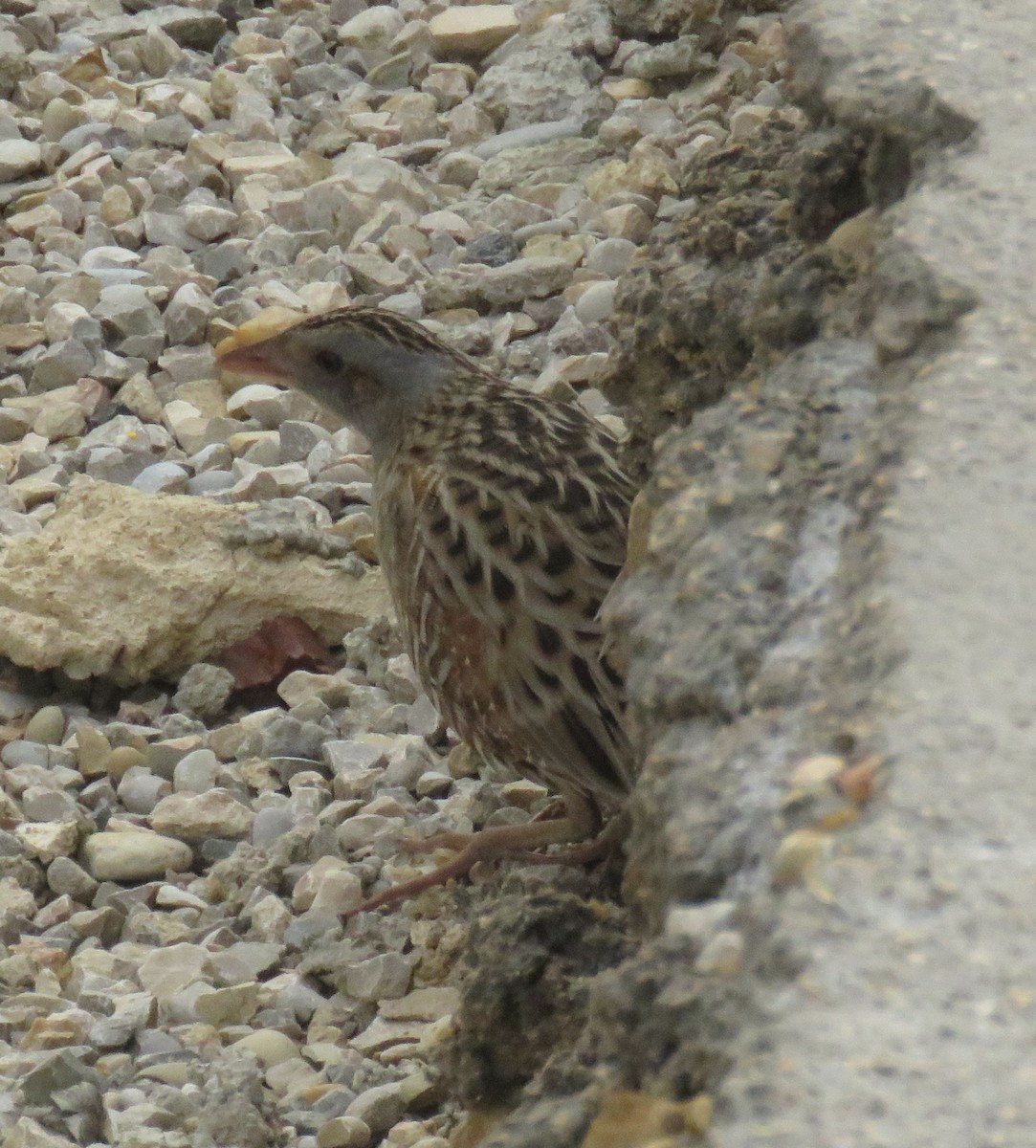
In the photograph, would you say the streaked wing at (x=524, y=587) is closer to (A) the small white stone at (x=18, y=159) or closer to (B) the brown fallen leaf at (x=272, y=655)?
(B) the brown fallen leaf at (x=272, y=655)

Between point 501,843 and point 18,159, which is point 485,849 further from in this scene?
point 18,159

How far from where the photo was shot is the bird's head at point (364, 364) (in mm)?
4207

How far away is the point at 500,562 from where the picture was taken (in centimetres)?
368

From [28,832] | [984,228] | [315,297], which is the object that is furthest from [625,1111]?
[315,297]

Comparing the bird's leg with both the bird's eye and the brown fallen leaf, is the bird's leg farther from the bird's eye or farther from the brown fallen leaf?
the bird's eye

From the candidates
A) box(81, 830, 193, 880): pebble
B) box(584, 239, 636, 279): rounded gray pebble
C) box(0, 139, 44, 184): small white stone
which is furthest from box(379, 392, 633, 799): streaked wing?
box(0, 139, 44, 184): small white stone

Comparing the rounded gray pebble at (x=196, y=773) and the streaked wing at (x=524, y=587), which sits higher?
the streaked wing at (x=524, y=587)

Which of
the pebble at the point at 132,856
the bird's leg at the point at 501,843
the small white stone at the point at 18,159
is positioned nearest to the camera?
the bird's leg at the point at 501,843

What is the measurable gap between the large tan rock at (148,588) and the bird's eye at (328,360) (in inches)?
24.0

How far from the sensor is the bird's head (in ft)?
13.8

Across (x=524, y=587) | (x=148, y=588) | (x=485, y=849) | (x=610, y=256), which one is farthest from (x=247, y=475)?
(x=524, y=587)

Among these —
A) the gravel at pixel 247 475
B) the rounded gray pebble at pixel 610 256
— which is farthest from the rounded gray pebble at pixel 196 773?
the rounded gray pebble at pixel 610 256

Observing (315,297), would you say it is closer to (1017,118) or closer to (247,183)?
(247,183)

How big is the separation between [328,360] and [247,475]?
0.90 m
